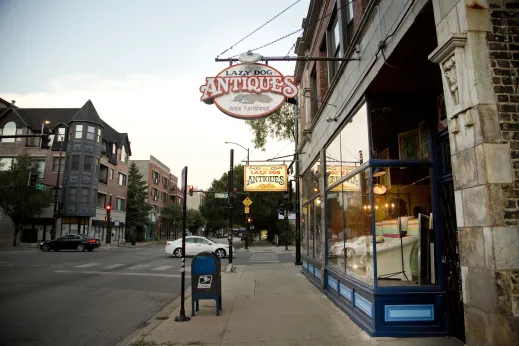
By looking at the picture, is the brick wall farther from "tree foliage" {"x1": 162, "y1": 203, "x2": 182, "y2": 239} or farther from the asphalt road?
"tree foliage" {"x1": 162, "y1": 203, "x2": 182, "y2": 239}

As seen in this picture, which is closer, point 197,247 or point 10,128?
point 197,247

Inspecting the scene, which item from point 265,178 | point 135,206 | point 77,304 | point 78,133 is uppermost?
point 78,133

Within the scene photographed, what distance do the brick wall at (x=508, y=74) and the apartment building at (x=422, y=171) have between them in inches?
0.5

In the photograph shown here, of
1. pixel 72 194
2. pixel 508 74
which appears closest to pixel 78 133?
pixel 72 194

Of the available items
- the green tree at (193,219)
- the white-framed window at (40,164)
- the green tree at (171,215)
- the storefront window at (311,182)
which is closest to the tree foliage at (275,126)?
the storefront window at (311,182)

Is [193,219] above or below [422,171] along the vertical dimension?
above

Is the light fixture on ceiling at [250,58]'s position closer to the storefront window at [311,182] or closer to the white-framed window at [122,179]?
the storefront window at [311,182]

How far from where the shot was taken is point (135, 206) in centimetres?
5291

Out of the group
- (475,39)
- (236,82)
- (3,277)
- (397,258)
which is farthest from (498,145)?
(3,277)

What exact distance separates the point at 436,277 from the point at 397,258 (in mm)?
799

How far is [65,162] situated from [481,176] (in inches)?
1707

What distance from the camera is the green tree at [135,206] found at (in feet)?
172

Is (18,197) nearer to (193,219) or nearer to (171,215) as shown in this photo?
(171,215)

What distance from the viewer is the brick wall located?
3359mm
